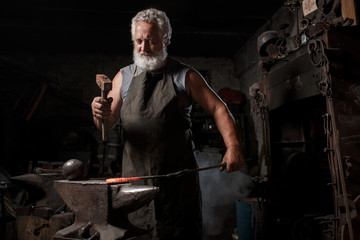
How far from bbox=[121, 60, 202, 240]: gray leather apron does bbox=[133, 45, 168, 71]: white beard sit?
14 cm

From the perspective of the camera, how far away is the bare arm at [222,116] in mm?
1863

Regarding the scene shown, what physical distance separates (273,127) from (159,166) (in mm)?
2636

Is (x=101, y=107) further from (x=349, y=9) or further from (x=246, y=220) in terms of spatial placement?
(x=246, y=220)

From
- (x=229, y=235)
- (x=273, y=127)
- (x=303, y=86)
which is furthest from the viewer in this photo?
(x=229, y=235)

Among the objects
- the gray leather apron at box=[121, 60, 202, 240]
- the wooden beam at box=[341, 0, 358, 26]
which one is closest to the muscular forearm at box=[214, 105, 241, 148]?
the gray leather apron at box=[121, 60, 202, 240]

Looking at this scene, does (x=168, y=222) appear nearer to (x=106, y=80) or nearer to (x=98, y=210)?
A: (x=98, y=210)

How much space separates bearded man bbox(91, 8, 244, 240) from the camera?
1.88 metres

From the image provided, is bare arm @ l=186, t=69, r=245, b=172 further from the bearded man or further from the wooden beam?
the wooden beam

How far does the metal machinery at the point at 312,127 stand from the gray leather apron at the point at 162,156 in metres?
1.45

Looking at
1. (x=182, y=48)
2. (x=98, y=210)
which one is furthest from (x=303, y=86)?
(x=182, y=48)

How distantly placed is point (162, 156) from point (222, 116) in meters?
0.53

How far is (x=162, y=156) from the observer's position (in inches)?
74.7

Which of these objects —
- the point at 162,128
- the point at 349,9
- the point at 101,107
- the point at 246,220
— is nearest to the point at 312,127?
the point at 246,220

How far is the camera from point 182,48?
880 centimetres
